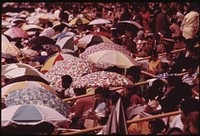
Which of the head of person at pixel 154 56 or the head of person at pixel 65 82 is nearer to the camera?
the head of person at pixel 65 82

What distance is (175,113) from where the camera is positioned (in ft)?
27.8

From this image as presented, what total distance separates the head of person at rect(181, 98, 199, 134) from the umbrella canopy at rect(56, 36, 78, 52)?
26.6 ft

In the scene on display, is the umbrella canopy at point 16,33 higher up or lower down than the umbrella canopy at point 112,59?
lower down

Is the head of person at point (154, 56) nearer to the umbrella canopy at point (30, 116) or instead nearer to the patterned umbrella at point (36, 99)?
the patterned umbrella at point (36, 99)

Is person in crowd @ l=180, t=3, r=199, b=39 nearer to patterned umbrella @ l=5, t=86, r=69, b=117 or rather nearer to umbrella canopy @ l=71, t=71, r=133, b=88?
umbrella canopy @ l=71, t=71, r=133, b=88

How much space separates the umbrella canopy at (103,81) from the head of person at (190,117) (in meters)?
2.53

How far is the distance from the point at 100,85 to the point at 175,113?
2208 millimetres

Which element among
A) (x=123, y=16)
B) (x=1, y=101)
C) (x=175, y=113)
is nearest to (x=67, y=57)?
(x=1, y=101)

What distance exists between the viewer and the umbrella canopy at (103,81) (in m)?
10.5

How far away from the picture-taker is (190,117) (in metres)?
7.61

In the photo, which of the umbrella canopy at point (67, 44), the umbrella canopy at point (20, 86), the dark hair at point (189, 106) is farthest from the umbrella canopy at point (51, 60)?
the dark hair at point (189, 106)

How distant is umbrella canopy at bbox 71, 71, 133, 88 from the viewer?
34.4ft

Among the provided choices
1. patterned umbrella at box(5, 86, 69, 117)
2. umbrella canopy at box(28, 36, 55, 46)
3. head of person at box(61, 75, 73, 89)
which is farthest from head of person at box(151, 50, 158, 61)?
umbrella canopy at box(28, 36, 55, 46)

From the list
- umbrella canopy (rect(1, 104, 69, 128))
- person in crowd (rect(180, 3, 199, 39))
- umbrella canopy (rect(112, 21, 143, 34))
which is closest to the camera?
umbrella canopy (rect(1, 104, 69, 128))
